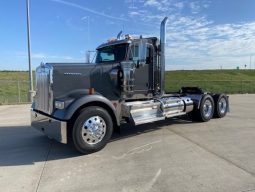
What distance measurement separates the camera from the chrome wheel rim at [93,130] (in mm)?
6321

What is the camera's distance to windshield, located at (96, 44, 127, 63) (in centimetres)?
777

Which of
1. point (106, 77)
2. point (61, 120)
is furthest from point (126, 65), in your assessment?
point (61, 120)

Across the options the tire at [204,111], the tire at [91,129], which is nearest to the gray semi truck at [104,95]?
the tire at [91,129]

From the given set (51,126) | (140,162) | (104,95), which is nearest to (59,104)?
(51,126)

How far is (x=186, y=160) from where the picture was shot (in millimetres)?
5742

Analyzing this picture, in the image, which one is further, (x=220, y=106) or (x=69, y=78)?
(x=220, y=106)

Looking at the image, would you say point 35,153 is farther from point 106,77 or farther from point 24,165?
point 106,77

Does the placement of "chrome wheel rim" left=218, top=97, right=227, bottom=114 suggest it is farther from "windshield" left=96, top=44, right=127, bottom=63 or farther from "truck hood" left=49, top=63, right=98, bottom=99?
"truck hood" left=49, top=63, right=98, bottom=99

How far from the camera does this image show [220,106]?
35.8 ft

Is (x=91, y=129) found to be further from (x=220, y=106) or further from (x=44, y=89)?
(x=220, y=106)

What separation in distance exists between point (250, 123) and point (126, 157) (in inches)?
214

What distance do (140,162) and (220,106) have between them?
244 inches

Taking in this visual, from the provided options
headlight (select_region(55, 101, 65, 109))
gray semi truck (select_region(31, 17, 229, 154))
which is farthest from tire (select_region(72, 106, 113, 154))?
headlight (select_region(55, 101, 65, 109))

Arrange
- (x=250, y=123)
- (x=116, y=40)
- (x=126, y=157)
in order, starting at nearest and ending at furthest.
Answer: (x=126, y=157)
(x=116, y=40)
(x=250, y=123)
